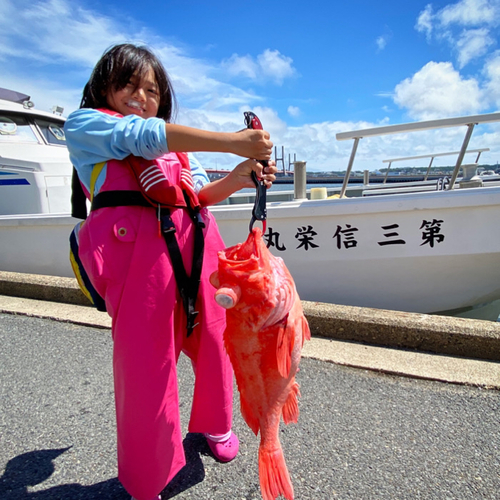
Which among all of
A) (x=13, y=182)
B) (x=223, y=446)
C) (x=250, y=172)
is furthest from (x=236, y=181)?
(x=13, y=182)

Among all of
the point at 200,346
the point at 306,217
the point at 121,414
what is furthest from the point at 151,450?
the point at 306,217

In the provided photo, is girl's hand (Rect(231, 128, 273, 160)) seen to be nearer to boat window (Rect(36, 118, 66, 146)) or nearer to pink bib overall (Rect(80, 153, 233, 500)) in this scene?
pink bib overall (Rect(80, 153, 233, 500))

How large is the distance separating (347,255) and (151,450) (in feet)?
10.7

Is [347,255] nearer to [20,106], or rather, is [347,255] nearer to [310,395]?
[310,395]

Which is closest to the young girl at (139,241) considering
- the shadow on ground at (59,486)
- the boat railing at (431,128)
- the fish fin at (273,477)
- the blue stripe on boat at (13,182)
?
the shadow on ground at (59,486)

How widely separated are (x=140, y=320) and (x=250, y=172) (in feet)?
2.57

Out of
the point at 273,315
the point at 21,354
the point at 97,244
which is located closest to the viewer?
the point at 273,315

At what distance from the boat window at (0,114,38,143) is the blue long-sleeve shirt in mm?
5986

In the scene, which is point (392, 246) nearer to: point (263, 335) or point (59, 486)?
point (263, 335)

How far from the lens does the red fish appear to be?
1322 millimetres

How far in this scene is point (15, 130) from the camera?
255 inches

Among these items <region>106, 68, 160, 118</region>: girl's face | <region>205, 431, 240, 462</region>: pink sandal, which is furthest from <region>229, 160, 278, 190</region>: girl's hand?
<region>205, 431, 240, 462</region>: pink sandal

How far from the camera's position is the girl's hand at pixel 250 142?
1.40m

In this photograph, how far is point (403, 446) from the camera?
2.04 m
